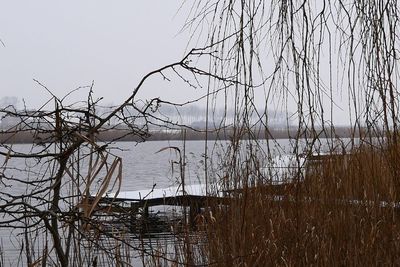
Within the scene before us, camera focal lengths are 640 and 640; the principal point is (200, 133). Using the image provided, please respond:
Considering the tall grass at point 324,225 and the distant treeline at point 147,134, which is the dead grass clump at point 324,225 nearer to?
the tall grass at point 324,225

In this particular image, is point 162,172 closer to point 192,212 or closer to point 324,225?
point 192,212

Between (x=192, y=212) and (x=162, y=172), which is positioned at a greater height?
(x=192, y=212)

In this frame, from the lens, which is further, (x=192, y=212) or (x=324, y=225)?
(x=192, y=212)

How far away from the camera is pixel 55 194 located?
1.01 meters

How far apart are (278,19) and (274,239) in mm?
1177

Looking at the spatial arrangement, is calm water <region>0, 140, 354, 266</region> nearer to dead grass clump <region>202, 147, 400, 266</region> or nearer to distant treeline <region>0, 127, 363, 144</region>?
distant treeline <region>0, 127, 363, 144</region>

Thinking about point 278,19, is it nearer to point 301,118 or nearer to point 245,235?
point 301,118

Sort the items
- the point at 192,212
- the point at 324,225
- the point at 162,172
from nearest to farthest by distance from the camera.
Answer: the point at 324,225 → the point at 192,212 → the point at 162,172

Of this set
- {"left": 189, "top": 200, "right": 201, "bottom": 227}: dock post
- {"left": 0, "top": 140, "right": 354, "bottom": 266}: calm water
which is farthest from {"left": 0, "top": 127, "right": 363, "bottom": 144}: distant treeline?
{"left": 189, "top": 200, "right": 201, "bottom": 227}: dock post

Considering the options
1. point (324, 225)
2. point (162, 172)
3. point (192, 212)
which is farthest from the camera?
point (162, 172)

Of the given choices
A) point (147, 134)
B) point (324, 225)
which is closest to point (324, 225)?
point (324, 225)

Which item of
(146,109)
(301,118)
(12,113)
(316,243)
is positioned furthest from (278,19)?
(316,243)

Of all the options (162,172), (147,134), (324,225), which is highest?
(147,134)

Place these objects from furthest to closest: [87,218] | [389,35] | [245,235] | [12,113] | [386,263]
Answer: [245,235]
[386,263]
[389,35]
[12,113]
[87,218]
